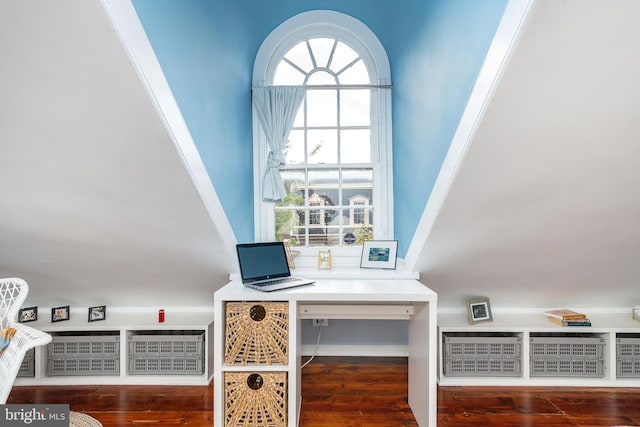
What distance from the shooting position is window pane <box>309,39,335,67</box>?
2.54 metres

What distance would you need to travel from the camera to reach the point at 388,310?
76.6 inches

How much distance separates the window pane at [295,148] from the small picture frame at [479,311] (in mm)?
1606

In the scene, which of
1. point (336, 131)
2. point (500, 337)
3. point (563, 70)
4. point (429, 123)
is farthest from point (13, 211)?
point (500, 337)

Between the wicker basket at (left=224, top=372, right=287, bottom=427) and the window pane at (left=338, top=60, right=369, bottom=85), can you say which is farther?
the window pane at (left=338, top=60, right=369, bottom=85)

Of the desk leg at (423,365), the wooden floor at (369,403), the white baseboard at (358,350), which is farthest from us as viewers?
the white baseboard at (358,350)

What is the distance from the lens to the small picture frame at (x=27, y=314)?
7.70 ft

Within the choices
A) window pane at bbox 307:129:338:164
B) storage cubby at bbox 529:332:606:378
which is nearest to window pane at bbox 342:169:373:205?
window pane at bbox 307:129:338:164

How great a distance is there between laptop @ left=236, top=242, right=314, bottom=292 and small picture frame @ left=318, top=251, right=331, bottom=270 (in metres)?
0.37

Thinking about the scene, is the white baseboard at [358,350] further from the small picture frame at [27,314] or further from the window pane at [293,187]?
the small picture frame at [27,314]

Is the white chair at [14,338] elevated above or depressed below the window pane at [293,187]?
below

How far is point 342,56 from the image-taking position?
255 centimetres

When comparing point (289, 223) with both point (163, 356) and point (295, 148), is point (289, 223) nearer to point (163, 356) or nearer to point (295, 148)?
point (295, 148)

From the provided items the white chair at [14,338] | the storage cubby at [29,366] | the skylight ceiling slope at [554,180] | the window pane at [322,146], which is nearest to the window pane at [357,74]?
the window pane at [322,146]

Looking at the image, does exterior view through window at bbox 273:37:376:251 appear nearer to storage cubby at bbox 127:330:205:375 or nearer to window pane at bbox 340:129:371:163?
window pane at bbox 340:129:371:163
